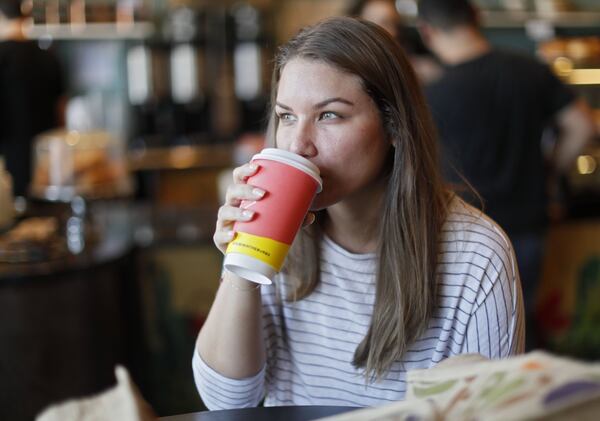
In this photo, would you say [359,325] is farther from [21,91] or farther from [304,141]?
[21,91]

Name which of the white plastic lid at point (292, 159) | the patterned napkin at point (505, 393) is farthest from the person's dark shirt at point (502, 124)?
the patterned napkin at point (505, 393)

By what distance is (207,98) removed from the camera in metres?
6.04

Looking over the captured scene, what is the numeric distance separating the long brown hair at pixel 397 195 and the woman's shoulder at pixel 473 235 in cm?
2

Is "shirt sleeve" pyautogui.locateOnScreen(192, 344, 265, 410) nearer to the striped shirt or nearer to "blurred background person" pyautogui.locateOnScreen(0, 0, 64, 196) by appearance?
the striped shirt

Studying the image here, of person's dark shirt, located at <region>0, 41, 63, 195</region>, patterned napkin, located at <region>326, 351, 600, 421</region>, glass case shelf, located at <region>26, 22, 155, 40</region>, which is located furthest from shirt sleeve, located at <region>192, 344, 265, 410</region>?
glass case shelf, located at <region>26, 22, 155, 40</region>

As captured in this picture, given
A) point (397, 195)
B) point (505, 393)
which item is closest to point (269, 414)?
point (397, 195)

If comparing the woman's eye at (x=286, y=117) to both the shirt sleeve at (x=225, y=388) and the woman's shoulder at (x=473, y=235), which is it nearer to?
the woman's shoulder at (x=473, y=235)

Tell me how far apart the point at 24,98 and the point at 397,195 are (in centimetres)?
367

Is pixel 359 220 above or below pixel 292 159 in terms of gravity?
below

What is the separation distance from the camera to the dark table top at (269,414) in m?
1.23

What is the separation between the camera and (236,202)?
122 centimetres

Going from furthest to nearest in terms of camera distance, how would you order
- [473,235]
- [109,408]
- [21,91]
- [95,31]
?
[95,31] < [21,91] < [473,235] < [109,408]

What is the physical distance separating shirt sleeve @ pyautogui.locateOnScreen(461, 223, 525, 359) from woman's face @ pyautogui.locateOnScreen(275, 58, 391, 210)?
26 centimetres

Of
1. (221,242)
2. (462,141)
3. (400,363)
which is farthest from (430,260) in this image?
(462,141)
